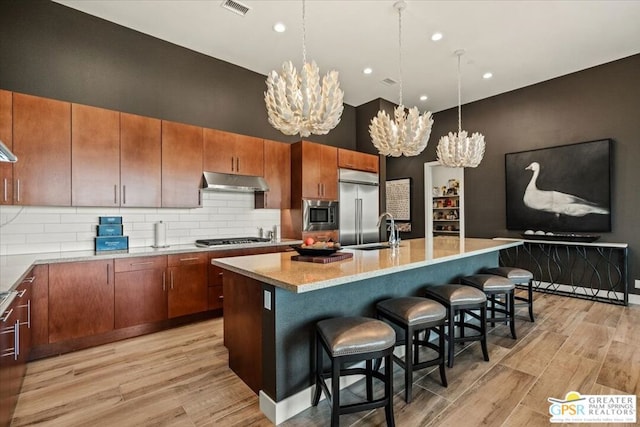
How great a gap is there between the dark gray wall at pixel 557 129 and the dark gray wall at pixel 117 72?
4.14m

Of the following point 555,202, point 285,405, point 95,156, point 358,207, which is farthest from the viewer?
point 358,207

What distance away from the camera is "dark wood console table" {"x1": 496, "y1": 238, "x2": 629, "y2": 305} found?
4363 millimetres

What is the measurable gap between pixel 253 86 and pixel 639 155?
5657 mm

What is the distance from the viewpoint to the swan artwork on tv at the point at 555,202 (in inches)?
181

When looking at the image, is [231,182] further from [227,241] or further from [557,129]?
[557,129]

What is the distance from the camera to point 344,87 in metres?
5.20

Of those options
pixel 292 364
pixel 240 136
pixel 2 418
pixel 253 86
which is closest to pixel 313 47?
pixel 253 86

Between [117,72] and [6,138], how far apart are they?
1.37 m

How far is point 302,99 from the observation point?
2.06m

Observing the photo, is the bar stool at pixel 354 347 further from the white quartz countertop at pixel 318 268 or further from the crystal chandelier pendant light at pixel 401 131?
the crystal chandelier pendant light at pixel 401 131

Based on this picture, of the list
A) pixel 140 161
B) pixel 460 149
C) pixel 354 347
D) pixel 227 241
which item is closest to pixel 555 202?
A: pixel 460 149

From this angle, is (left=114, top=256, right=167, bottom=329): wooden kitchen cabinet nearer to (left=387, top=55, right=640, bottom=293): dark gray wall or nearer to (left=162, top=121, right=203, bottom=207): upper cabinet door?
(left=162, top=121, right=203, bottom=207): upper cabinet door

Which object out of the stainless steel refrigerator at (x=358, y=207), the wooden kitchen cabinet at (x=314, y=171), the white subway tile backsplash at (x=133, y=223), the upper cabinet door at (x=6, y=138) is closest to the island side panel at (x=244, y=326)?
the white subway tile backsplash at (x=133, y=223)

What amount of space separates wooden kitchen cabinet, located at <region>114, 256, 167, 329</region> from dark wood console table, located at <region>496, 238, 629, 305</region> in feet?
15.8
